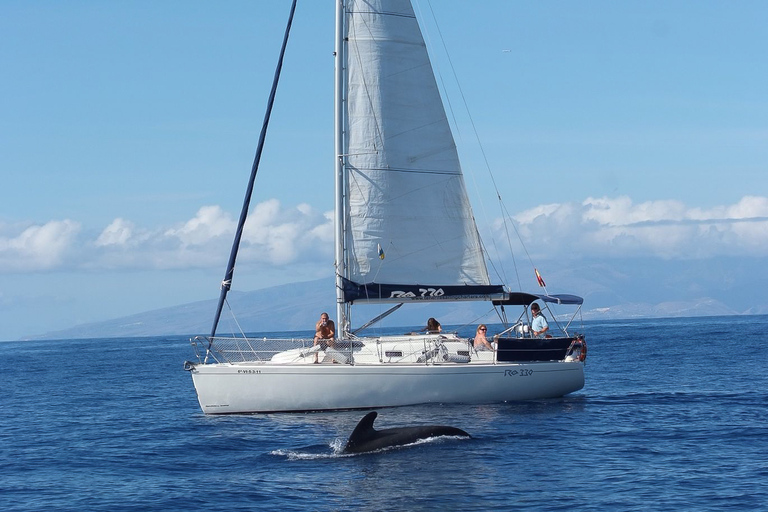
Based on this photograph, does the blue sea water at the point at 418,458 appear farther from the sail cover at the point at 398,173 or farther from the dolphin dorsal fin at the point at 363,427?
the sail cover at the point at 398,173

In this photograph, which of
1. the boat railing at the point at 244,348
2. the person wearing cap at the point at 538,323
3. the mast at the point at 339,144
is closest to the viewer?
the boat railing at the point at 244,348

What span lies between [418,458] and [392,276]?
9.84 metres

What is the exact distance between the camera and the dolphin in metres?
22.4

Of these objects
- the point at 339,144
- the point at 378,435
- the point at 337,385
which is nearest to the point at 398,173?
the point at 339,144

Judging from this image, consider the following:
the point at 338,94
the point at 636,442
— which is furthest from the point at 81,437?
the point at 636,442

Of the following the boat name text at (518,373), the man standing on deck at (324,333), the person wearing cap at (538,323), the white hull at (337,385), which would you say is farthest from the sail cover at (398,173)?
the boat name text at (518,373)

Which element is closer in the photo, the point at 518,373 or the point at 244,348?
the point at 244,348

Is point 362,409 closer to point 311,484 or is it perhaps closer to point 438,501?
point 311,484

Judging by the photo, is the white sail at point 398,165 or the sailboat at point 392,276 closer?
the sailboat at point 392,276

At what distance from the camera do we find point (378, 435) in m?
22.8

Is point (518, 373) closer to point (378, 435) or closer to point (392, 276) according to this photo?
point (392, 276)

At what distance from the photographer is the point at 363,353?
94.5ft

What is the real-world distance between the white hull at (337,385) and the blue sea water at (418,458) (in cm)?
42

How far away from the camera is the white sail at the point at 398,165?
30406 millimetres
